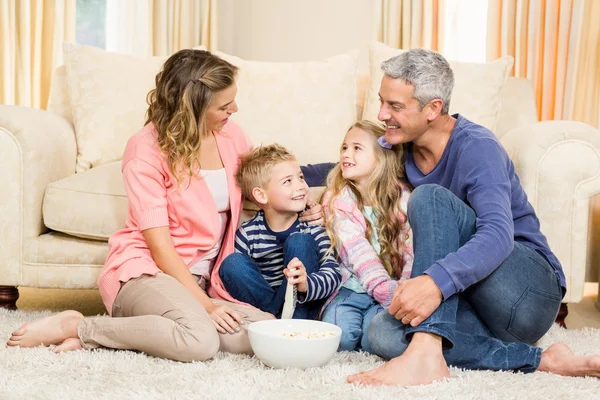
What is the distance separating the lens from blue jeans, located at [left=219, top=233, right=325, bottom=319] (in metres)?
2.04

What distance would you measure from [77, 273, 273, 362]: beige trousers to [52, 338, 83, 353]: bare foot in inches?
0.5

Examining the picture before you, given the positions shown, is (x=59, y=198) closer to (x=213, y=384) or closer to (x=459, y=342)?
(x=213, y=384)

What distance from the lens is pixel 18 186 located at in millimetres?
2369

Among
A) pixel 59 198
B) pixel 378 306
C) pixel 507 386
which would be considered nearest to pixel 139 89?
pixel 59 198

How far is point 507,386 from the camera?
5.41ft

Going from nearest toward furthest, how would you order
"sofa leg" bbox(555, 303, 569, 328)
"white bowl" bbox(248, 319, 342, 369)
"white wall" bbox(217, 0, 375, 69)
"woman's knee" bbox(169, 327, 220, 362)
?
"white bowl" bbox(248, 319, 342, 369)
"woman's knee" bbox(169, 327, 220, 362)
"sofa leg" bbox(555, 303, 569, 328)
"white wall" bbox(217, 0, 375, 69)

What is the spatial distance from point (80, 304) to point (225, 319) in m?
1.00

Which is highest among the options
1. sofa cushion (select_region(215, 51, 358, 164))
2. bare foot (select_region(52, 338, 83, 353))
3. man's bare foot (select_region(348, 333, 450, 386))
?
sofa cushion (select_region(215, 51, 358, 164))

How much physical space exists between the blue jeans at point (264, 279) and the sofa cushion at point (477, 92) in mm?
938

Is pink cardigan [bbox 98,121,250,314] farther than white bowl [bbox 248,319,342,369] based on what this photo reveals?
Yes

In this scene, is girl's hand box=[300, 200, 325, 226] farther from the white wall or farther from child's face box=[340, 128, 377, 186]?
the white wall

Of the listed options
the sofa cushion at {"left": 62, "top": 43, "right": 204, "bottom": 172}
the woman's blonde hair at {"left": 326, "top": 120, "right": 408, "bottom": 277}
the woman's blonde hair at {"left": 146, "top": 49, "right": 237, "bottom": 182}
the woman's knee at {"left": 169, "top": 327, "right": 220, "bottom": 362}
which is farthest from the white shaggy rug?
the sofa cushion at {"left": 62, "top": 43, "right": 204, "bottom": 172}

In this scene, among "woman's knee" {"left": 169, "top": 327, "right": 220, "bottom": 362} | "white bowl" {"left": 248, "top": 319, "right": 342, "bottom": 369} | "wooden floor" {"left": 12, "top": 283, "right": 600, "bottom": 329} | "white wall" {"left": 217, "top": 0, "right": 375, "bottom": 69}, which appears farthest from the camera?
"white wall" {"left": 217, "top": 0, "right": 375, "bottom": 69}

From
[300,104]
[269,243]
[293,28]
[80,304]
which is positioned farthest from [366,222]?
[293,28]
